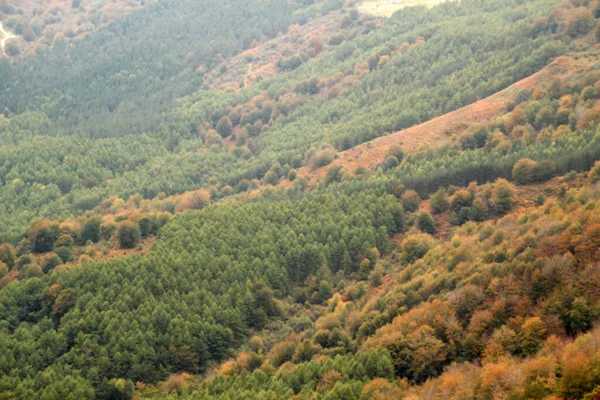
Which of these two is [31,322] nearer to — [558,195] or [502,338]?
[502,338]

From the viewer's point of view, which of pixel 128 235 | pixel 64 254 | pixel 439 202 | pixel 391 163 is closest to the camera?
pixel 439 202

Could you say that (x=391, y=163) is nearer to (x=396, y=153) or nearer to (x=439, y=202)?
(x=396, y=153)

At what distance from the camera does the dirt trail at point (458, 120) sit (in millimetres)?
185375

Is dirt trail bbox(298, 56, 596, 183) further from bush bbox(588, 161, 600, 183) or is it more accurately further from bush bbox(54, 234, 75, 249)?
bush bbox(54, 234, 75, 249)

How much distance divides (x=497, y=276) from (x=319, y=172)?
104297mm

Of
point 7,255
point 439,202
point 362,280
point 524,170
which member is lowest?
point 362,280

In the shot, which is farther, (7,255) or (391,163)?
(391,163)

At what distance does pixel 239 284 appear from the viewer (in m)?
133

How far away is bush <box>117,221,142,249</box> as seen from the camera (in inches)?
6122

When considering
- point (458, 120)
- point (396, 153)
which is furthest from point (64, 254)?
point (458, 120)

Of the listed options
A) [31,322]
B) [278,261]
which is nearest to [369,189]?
[278,261]

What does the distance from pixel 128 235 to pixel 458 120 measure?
91020 millimetres

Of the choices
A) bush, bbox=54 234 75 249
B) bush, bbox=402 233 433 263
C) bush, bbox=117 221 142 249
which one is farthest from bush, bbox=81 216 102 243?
bush, bbox=402 233 433 263

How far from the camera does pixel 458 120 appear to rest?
192 m
